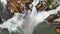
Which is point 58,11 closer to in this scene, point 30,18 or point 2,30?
point 30,18

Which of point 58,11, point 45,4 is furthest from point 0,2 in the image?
point 58,11

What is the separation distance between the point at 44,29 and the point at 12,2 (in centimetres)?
58

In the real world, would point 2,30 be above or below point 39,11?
below

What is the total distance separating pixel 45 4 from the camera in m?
2.38

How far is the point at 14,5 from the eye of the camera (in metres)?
2.46

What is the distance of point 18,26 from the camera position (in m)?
2.43

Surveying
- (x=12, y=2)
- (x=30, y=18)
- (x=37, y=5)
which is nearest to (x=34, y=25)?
(x=30, y=18)

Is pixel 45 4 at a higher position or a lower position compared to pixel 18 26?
higher

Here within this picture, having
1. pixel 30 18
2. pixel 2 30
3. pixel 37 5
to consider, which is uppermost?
pixel 37 5

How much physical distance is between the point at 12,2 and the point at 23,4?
0.16 metres

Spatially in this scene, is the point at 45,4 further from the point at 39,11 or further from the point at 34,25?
the point at 34,25

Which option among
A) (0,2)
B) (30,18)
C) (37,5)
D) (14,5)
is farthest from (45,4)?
(0,2)

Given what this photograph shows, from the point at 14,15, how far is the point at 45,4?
1.48ft

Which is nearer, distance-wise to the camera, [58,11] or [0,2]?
[58,11]
